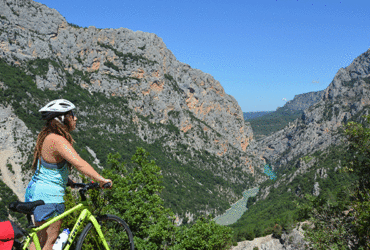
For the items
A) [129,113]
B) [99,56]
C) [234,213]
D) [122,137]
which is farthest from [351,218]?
[99,56]

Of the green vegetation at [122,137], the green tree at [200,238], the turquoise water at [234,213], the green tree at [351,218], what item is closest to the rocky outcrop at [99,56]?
the green vegetation at [122,137]

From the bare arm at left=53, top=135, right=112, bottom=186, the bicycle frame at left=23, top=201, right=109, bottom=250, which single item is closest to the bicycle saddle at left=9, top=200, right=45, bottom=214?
the bicycle frame at left=23, top=201, right=109, bottom=250

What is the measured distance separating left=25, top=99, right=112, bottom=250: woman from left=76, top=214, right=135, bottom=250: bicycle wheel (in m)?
0.77

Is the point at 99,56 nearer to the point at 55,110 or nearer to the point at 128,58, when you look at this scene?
the point at 128,58

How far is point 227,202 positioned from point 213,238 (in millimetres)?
147040

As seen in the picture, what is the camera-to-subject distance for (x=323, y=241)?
8.16 m

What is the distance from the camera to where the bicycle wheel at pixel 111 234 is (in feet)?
14.1

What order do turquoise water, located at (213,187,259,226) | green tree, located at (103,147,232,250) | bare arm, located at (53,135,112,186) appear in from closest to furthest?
bare arm, located at (53,135,112,186) → green tree, located at (103,147,232,250) → turquoise water, located at (213,187,259,226)

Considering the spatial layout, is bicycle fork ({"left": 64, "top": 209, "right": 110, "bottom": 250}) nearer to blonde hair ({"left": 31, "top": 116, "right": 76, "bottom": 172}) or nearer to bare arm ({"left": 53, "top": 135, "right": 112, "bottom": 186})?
bare arm ({"left": 53, "top": 135, "right": 112, "bottom": 186})

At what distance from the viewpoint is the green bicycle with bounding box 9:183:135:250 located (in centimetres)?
338

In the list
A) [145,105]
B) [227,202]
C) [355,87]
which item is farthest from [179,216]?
[355,87]

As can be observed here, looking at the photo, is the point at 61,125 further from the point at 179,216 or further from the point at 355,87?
the point at 355,87

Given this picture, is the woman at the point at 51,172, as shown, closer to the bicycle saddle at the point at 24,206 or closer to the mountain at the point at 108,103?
the bicycle saddle at the point at 24,206

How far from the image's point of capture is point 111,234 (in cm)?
480
